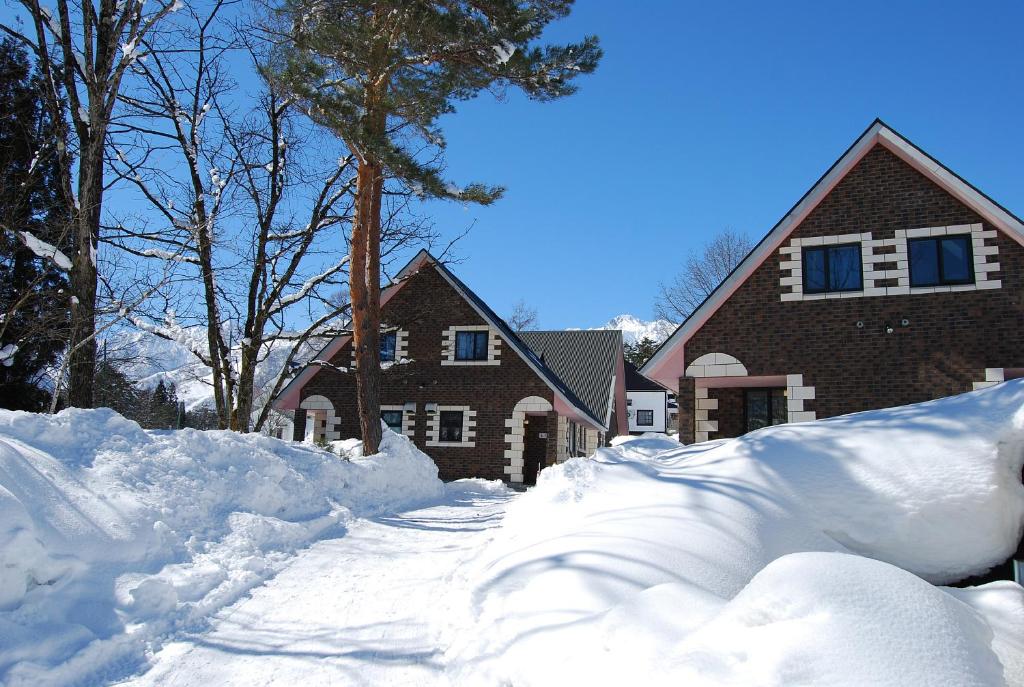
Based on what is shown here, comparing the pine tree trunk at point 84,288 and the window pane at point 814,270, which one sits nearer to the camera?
the pine tree trunk at point 84,288

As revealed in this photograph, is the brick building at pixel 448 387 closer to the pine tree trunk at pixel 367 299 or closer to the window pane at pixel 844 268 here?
the pine tree trunk at pixel 367 299

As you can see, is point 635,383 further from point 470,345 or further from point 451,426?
point 451,426

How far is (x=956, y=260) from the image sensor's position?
507 inches

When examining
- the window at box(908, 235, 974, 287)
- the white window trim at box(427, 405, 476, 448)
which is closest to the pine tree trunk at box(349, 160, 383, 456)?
the white window trim at box(427, 405, 476, 448)

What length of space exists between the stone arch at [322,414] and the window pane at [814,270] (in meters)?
15.1

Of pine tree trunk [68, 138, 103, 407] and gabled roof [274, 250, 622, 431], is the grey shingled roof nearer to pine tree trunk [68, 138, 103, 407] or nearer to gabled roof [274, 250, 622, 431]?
gabled roof [274, 250, 622, 431]

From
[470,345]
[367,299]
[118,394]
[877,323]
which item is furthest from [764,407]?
[118,394]

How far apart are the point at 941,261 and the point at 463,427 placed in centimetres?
1375

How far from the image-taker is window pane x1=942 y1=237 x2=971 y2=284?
12781 mm

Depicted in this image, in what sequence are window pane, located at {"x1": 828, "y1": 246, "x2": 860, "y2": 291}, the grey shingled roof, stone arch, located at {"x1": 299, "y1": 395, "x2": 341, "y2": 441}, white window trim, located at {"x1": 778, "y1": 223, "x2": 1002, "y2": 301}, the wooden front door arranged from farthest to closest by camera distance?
the grey shingled roof, the wooden front door, stone arch, located at {"x1": 299, "y1": 395, "x2": 341, "y2": 441}, window pane, located at {"x1": 828, "y1": 246, "x2": 860, "y2": 291}, white window trim, located at {"x1": 778, "y1": 223, "x2": 1002, "y2": 301}

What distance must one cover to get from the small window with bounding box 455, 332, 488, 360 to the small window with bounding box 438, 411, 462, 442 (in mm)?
1857

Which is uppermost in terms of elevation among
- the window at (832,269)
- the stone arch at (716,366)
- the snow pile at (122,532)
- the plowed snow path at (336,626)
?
the window at (832,269)

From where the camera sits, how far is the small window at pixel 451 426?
21797 millimetres

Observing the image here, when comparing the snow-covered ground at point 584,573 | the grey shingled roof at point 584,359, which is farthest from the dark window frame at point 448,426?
the snow-covered ground at point 584,573
